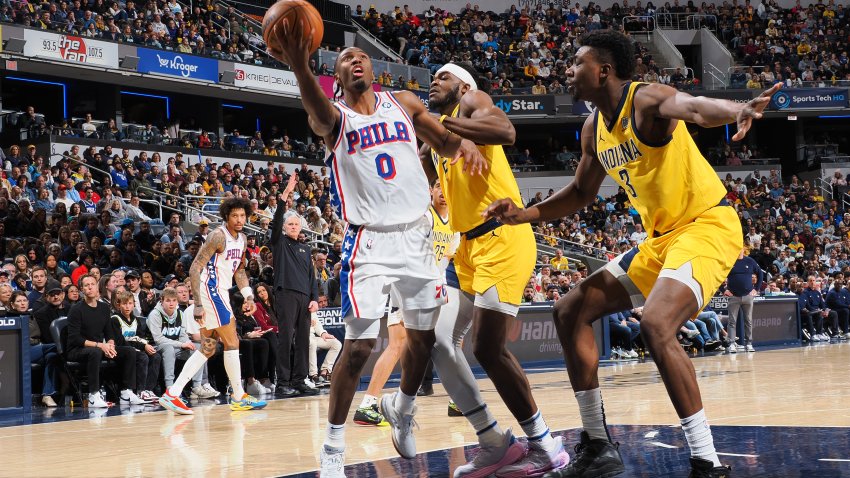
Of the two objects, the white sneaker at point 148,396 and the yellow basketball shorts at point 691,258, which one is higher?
the yellow basketball shorts at point 691,258

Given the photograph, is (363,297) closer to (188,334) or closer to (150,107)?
(188,334)

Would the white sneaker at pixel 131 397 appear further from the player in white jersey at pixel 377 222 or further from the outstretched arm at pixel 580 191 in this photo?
the outstretched arm at pixel 580 191

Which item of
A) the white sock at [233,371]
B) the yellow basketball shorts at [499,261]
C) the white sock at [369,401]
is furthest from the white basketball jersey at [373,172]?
the white sock at [233,371]

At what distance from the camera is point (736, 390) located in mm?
9266

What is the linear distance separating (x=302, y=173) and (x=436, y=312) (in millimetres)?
20734

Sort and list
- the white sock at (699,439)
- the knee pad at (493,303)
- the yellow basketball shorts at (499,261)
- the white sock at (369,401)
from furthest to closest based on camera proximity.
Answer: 1. the white sock at (369,401)
2. the yellow basketball shorts at (499,261)
3. the knee pad at (493,303)
4. the white sock at (699,439)

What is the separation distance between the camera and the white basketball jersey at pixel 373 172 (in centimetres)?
477

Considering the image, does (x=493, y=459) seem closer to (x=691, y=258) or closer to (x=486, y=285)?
(x=486, y=285)

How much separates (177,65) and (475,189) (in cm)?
2248

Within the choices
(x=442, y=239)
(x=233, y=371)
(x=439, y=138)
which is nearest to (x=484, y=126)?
(x=439, y=138)

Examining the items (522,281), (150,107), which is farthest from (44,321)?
(150,107)

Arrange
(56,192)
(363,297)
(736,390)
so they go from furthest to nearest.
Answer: (56,192), (736,390), (363,297)

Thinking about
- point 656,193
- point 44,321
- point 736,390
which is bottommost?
point 736,390

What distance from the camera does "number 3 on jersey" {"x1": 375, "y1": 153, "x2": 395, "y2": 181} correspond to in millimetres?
4777
